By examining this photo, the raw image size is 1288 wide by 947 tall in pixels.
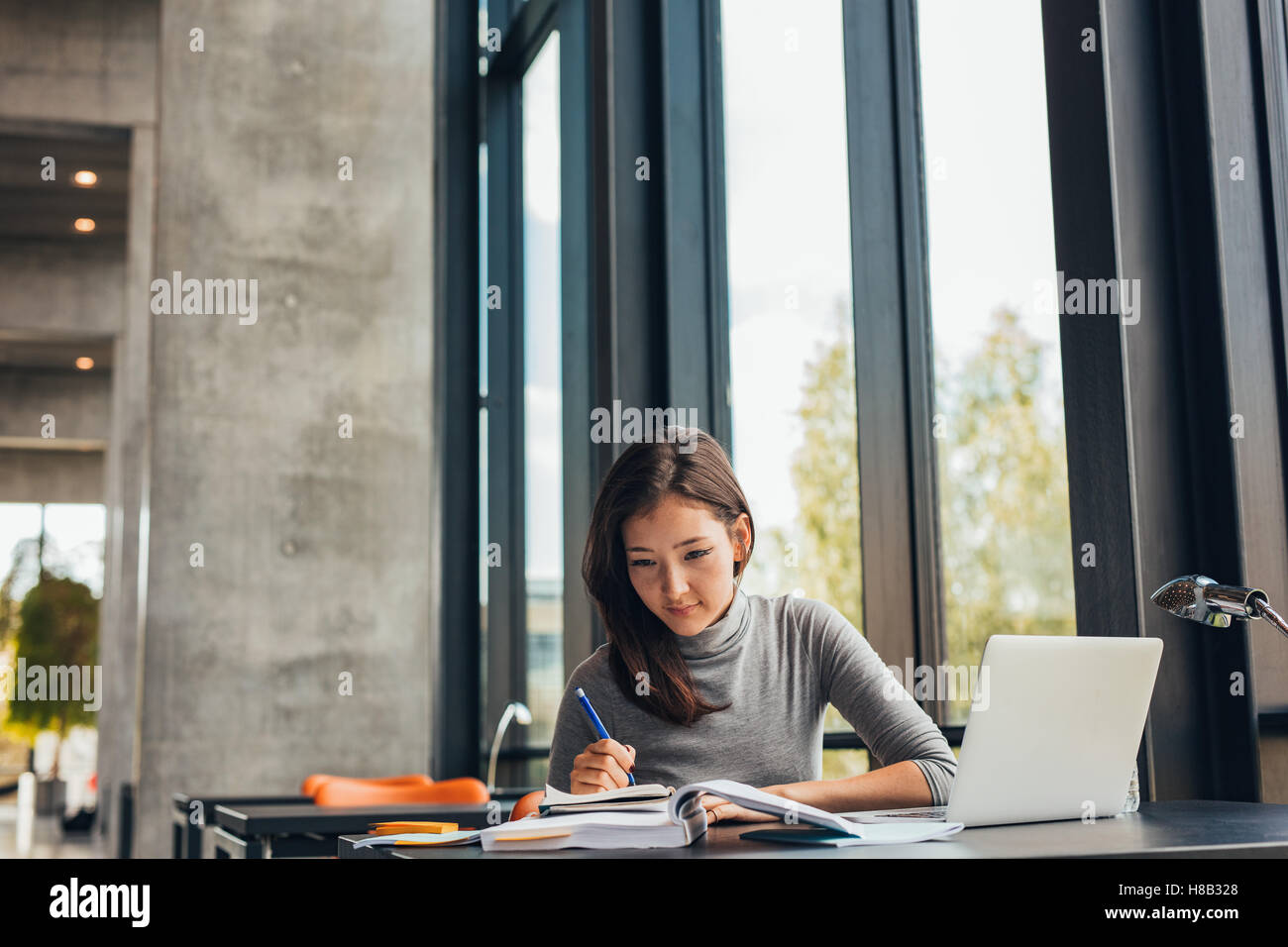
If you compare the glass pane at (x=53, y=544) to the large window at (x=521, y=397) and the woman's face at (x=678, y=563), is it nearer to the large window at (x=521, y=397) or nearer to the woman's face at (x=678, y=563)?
the large window at (x=521, y=397)

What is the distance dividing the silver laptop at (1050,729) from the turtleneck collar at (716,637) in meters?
0.62

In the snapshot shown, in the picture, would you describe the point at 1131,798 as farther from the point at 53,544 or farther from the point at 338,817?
the point at 53,544

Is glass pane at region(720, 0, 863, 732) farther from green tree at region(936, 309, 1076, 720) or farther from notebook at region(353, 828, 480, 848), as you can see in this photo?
notebook at region(353, 828, 480, 848)

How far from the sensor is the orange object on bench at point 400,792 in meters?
3.92

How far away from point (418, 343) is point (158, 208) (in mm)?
1321

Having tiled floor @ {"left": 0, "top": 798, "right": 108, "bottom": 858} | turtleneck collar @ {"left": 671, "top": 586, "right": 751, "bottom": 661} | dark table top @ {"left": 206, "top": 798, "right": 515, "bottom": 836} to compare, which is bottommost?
tiled floor @ {"left": 0, "top": 798, "right": 108, "bottom": 858}

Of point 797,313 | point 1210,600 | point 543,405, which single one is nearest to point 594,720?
point 1210,600

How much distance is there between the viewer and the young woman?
7.07 ft

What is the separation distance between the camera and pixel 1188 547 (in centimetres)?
215

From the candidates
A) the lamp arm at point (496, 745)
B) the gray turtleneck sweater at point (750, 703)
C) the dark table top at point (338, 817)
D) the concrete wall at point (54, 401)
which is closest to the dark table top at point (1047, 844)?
the gray turtleneck sweater at point (750, 703)

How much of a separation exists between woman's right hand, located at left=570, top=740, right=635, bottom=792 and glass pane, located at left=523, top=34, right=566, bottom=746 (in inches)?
124

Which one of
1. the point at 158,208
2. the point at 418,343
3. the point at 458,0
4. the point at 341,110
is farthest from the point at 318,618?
the point at 458,0

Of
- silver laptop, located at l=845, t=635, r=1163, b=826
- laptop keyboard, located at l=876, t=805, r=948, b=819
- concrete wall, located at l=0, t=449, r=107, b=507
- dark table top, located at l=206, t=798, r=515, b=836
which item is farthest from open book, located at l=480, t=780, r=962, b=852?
concrete wall, located at l=0, t=449, r=107, b=507
